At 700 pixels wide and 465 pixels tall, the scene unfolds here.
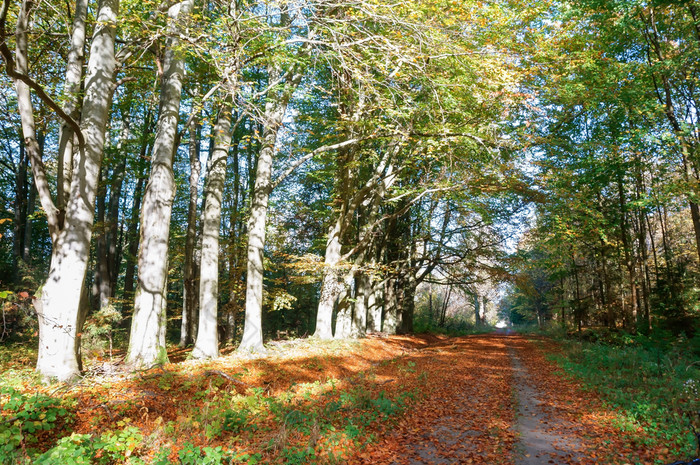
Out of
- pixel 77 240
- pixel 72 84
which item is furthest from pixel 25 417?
pixel 72 84

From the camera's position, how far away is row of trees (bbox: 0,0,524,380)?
23.0 feet

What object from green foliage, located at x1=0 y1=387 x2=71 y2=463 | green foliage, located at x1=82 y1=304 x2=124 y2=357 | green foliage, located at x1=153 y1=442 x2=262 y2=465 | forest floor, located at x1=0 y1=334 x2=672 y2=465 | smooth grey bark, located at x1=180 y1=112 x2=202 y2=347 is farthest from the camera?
smooth grey bark, located at x1=180 y1=112 x2=202 y2=347

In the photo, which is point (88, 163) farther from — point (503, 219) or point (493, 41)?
point (503, 219)

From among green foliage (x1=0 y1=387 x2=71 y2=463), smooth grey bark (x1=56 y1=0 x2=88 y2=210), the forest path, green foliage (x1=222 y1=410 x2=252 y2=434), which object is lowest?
the forest path

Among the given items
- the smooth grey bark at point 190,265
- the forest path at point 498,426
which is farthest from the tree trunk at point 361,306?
the forest path at point 498,426

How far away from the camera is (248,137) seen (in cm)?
923

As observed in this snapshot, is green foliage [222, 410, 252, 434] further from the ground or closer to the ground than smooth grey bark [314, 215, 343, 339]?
closer to the ground

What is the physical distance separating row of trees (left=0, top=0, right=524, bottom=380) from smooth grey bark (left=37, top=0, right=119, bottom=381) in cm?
3

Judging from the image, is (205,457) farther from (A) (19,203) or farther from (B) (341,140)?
(A) (19,203)

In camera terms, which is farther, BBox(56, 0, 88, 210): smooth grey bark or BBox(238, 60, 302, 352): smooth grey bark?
BBox(238, 60, 302, 352): smooth grey bark

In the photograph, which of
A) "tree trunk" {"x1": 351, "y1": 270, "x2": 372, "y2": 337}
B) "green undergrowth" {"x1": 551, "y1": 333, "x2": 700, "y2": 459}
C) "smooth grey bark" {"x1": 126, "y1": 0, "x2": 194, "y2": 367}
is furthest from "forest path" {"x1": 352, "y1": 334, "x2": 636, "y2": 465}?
"tree trunk" {"x1": 351, "y1": 270, "x2": 372, "y2": 337}

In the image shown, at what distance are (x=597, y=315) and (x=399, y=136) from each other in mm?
18179

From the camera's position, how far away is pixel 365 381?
8656 millimetres

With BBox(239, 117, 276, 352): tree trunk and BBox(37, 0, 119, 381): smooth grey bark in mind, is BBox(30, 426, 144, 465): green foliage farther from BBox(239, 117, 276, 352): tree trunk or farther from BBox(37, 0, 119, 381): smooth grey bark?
BBox(239, 117, 276, 352): tree trunk
